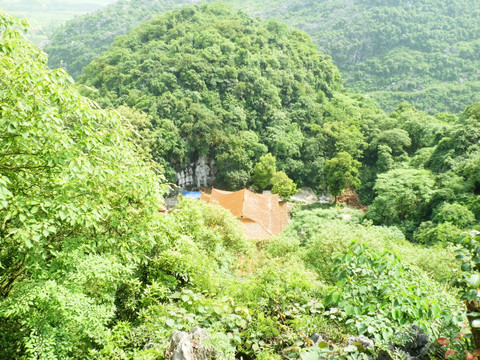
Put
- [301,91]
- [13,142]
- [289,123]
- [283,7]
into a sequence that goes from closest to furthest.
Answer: [13,142]
[289,123]
[301,91]
[283,7]

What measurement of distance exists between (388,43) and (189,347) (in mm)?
116222

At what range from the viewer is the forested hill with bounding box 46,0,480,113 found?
77.6 meters

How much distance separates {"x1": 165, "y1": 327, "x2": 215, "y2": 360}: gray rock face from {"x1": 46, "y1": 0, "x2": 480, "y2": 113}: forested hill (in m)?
79.5

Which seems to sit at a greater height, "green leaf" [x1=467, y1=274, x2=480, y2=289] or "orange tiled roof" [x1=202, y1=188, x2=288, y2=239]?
"green leaf" [x1=467, y1=274, x2=480, y2=289]

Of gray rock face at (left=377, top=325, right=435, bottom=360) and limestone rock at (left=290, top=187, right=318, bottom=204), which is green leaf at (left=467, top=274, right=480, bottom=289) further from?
limestone rock at (left=290, top=187, right=318, bottom=204)

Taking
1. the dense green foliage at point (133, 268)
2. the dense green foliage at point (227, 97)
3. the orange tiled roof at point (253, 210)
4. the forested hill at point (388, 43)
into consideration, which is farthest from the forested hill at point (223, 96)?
the forested hill at point (388, 43)

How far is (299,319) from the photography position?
478cm

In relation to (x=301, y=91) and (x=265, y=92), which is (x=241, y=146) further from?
(x=301, y=91)

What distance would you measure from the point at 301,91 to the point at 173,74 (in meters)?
22.0

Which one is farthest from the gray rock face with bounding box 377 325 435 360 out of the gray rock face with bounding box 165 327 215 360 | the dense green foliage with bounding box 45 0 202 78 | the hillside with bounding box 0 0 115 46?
the hillside with bounding box 0 0 115 46

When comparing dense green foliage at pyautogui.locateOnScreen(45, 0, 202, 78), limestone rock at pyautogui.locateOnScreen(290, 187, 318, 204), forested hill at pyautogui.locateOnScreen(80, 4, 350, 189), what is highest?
dense green foliage at pyautogui.locateOnScreen(45, 0, 202, 78)

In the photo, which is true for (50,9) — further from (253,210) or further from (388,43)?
(253,210)

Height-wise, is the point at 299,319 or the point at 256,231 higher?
the point at 299,319

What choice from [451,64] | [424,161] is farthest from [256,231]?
[451,64]
